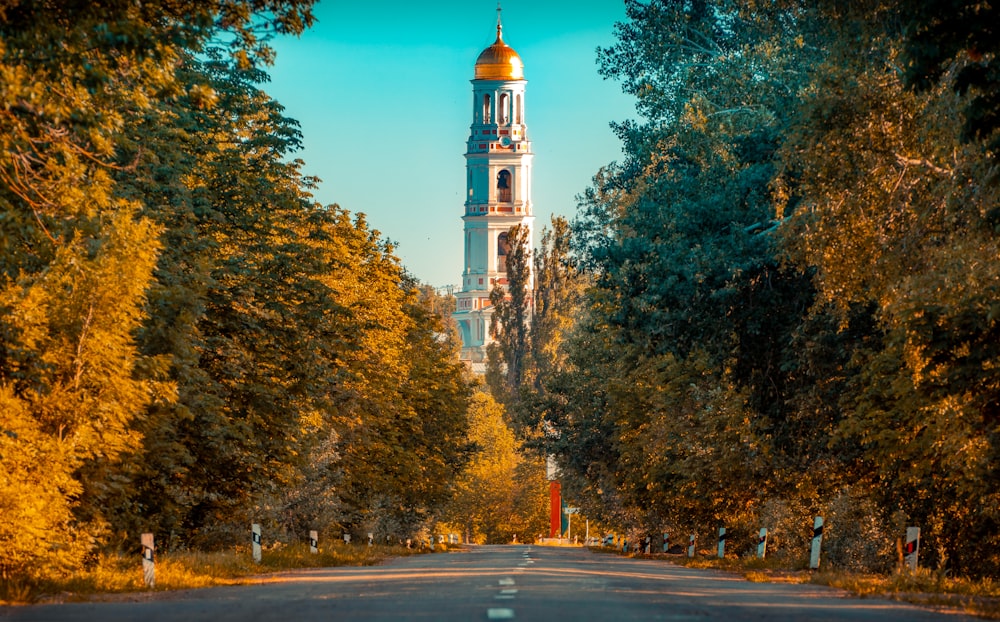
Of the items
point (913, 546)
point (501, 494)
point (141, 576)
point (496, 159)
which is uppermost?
point (496, 159)

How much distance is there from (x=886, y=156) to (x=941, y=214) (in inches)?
45.4

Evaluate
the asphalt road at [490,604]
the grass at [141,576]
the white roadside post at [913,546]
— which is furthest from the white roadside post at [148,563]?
the white roadside post at [913,546]

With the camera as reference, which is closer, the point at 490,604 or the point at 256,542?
the point at 490,604

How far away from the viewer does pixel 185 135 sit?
31328 mm

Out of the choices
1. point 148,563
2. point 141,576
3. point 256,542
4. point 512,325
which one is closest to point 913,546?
point 148,563

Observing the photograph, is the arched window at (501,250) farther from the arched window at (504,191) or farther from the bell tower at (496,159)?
the arched window at (504,191)

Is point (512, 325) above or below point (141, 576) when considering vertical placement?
above

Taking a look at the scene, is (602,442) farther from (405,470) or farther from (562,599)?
(562,599)

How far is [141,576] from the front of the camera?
2188 centimetres

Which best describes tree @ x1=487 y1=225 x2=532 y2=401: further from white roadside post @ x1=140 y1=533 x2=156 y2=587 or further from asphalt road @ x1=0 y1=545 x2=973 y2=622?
white roadside post @ x1=140 y1=533 x2=156 y2=587

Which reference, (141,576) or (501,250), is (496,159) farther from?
(141,576)

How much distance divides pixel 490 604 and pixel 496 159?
163972 millimetres

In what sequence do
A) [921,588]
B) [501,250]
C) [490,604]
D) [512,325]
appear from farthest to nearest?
[501,250] → [512,325] → [921,588] → [490,604]

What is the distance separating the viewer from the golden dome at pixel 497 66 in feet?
584
